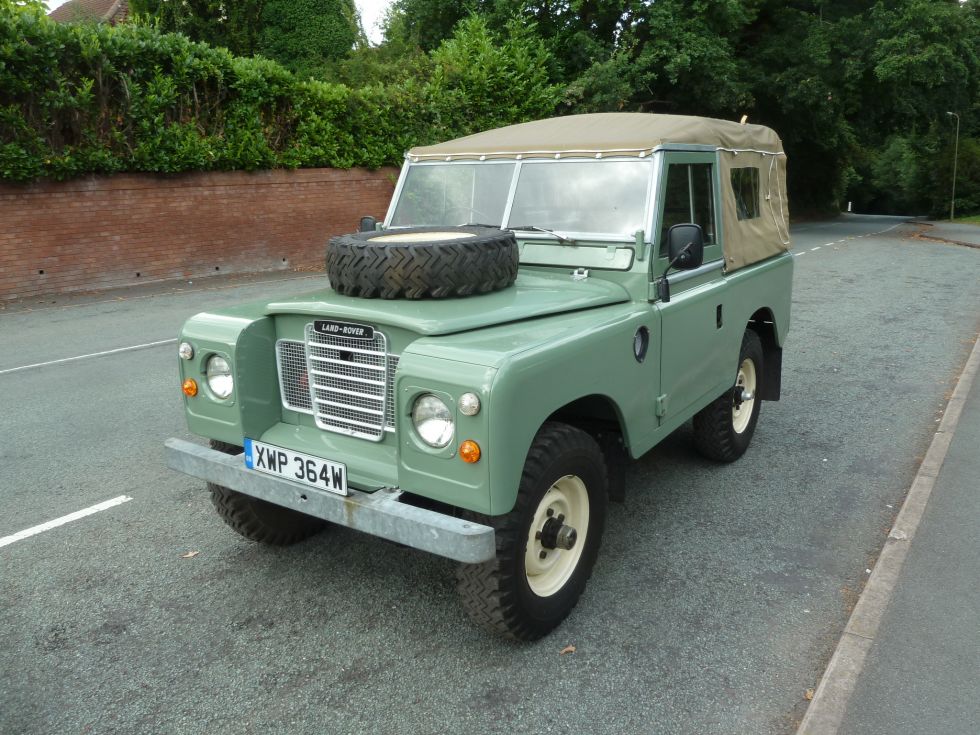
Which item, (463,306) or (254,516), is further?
(254,516)

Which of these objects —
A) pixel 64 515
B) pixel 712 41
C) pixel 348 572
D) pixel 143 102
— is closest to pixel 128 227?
pixel 143 102

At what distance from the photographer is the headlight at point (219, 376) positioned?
358 cm

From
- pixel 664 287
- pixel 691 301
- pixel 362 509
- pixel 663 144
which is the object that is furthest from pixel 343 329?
pixel 663 144

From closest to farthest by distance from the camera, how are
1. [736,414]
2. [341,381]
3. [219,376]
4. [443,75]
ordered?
[341,381]
[219,376]
[736,414]
[443,75]

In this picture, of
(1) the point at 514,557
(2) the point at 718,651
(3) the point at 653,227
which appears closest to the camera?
(1) the point at 514,557

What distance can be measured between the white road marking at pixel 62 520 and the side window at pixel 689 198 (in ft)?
11.3

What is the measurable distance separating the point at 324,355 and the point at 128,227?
13.4 m

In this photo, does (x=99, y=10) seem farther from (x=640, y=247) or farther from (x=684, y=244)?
(x=684, y=244)

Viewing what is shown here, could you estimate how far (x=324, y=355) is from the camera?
345 cm

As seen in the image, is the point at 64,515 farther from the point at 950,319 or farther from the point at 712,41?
the point at 712,41

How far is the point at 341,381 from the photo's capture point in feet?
11.2

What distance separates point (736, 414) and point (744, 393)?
6.4 inches

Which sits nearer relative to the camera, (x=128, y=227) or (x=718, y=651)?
(x=718, y=651)

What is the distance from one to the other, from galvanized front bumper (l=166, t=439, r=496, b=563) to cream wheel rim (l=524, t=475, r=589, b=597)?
17.6 inches
